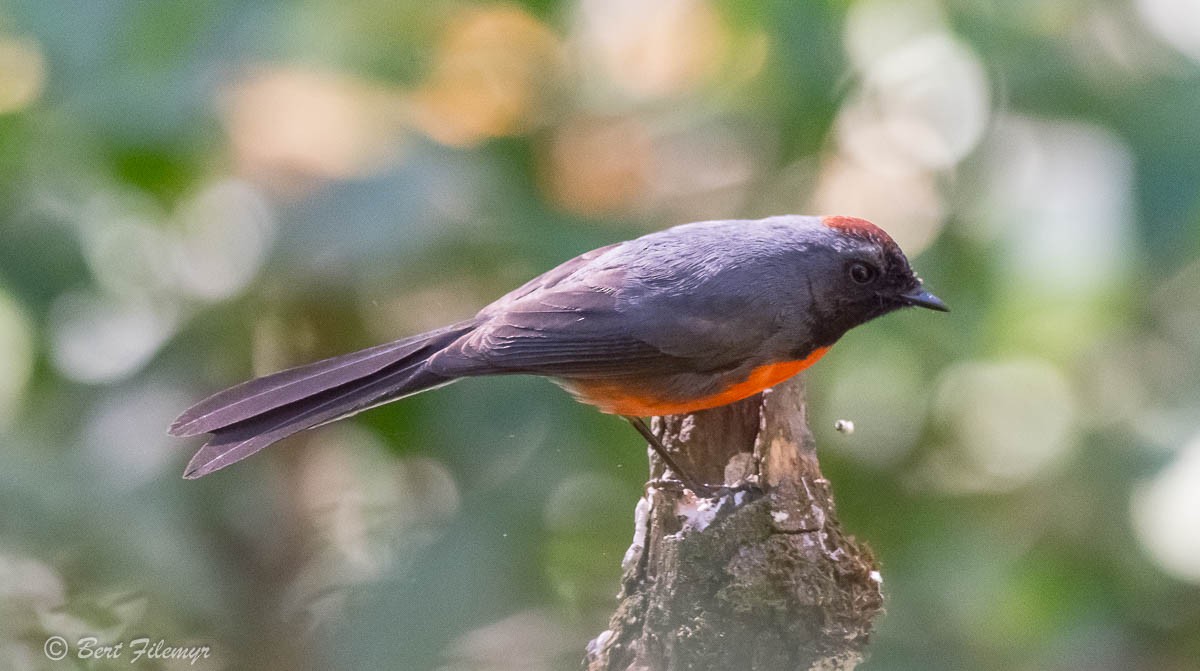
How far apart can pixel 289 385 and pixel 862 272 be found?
1492mm

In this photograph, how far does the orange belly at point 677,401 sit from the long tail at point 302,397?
398 mm

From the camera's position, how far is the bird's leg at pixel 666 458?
2.84m

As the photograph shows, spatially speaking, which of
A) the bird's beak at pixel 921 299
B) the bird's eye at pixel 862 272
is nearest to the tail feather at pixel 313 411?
the bird's eye at pixel 862 272

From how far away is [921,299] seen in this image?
3111 millimetres

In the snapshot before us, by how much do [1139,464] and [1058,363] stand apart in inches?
14.6

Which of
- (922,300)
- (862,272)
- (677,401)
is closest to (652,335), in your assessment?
(677,401)

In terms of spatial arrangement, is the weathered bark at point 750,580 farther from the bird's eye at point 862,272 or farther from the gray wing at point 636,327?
the bird's eye at point 862,272

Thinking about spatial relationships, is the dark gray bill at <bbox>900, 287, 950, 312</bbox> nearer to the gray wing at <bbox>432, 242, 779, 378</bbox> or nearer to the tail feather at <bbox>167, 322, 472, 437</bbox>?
the gray wing at <bbox>432, 242, 779, 378</bbox>

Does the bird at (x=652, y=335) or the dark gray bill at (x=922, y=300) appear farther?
the dark gray bill at (x=922, y=300)

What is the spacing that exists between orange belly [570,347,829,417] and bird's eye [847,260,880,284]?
0.21 m

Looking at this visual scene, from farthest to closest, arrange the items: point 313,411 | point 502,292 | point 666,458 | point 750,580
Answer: point 502,292
point 666,458
point 313,411
point 750,580

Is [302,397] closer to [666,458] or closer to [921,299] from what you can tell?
[666,458]

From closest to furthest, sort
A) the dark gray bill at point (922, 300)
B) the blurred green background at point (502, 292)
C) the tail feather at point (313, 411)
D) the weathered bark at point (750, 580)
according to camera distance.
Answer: the weathered bark at point (750, 580) → the tail feather at point (313, 411) → the dark gray bill at point (922, 300) → the blurred green background at point (502, 292)

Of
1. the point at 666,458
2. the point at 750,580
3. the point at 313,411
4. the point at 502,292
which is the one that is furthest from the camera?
the point at 502,292
